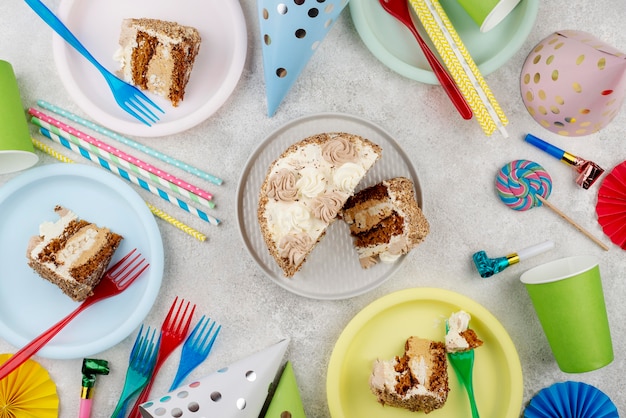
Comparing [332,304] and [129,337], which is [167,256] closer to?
[129,337]

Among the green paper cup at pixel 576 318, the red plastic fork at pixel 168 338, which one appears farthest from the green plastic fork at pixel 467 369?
the red plastic fork at pixel 168 338

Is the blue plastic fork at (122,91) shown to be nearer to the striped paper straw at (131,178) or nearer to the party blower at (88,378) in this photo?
the striped paper straw at (131,178)

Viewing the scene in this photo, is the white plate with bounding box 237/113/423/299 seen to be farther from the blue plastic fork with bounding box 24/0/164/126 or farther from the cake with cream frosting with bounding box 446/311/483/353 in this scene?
the blue plastic fork with bounding box 24/0/164/126

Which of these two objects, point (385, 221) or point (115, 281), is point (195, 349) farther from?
point (385, 221)

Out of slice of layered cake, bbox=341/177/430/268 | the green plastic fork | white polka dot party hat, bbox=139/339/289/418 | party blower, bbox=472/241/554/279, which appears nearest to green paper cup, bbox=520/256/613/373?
party blower, bbox=472/241/554/279

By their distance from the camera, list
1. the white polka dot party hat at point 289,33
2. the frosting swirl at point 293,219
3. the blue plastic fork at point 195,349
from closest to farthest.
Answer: the white polka dot party hat at point 289,33, the frosting swirl at point 293,219, the blue plastic fork at point 195,349

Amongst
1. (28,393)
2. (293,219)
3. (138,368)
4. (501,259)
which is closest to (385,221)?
(293,219)
